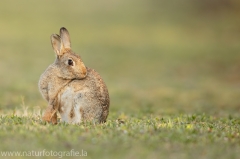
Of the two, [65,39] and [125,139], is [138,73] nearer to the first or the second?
[65,39]

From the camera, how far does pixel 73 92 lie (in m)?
10.4

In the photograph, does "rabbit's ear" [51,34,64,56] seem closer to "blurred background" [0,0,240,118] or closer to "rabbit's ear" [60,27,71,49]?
"rabbit's ear" [60,27,71,49]

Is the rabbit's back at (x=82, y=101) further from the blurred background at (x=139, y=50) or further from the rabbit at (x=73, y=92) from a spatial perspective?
the blurred background at (x=139, y=50)

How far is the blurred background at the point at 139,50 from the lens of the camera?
2003cm

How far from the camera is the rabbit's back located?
10.4m

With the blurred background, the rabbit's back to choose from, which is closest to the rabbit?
the rabbit's back

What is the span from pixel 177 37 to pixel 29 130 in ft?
125

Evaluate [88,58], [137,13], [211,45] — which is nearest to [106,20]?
[137,13]

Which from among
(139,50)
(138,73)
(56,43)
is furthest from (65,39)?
(139,50)

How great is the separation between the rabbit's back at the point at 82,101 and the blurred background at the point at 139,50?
8.33 ft

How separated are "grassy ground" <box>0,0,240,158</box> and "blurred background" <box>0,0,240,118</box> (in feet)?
0.25

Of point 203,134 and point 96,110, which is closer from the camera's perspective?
point 203,134

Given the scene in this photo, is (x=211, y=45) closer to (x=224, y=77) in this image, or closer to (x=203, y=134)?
(x=224, y=77)

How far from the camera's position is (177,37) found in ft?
151
